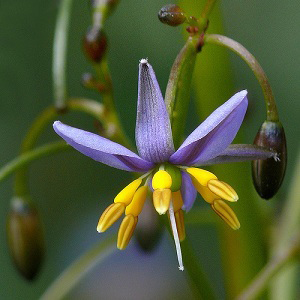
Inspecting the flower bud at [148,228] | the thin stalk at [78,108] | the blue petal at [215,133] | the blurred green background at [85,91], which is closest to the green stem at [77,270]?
the flower bud at [148,228]

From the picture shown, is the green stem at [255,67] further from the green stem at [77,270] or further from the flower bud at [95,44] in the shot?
the green stem at [77,270]

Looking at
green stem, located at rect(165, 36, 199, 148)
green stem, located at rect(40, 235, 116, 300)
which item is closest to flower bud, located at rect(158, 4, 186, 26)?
green stem, located at rect(165, 36, 199, 148)

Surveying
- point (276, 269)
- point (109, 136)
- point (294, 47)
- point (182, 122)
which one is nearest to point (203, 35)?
point (182, 122)

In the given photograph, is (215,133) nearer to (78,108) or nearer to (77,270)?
(78,108)

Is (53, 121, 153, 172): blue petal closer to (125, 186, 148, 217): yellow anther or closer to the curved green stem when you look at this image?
(125, 186, 148, 217): yellow anther

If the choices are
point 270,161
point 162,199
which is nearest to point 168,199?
point 162,199

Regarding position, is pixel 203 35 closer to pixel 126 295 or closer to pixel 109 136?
pixel 109 136
